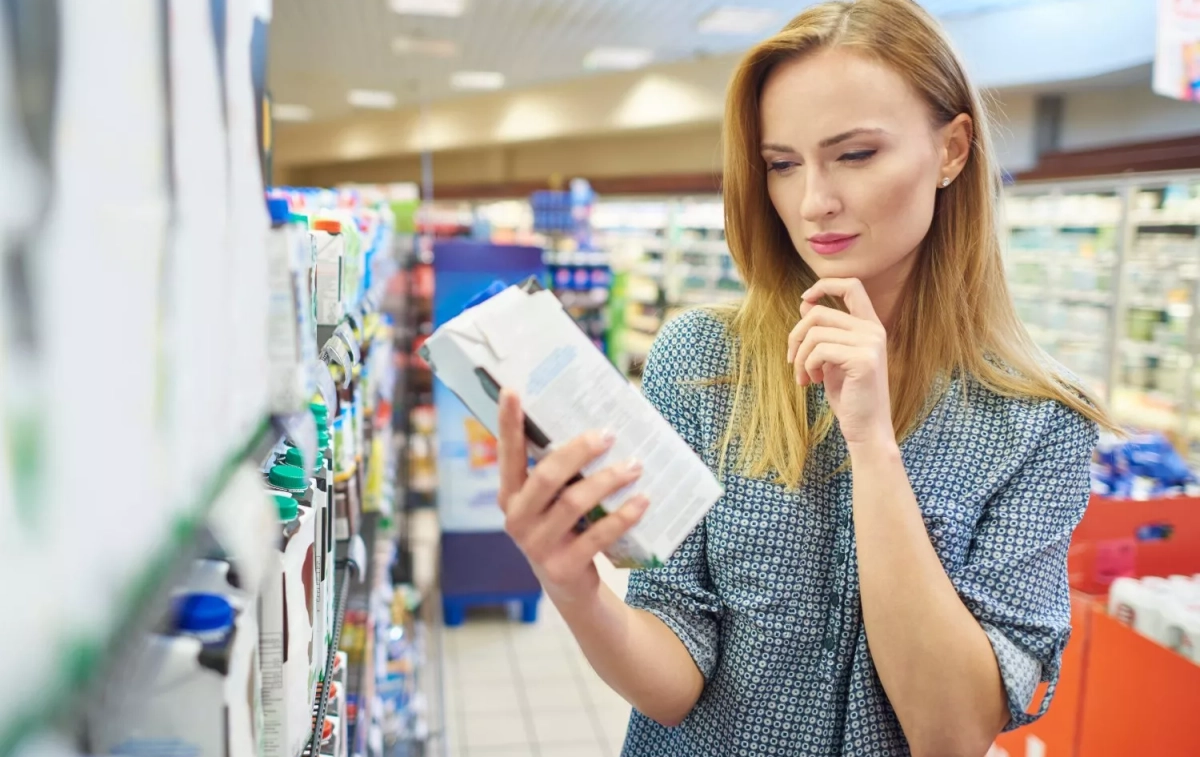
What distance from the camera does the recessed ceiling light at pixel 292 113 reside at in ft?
54.8

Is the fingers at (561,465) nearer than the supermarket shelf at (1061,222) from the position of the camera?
Yes

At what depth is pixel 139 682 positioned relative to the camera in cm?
46

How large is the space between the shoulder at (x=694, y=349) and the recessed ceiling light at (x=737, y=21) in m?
7.80

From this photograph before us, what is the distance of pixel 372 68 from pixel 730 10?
5908 millimetres

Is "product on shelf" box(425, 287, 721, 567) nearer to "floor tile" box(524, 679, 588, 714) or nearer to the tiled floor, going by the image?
the tiled floor

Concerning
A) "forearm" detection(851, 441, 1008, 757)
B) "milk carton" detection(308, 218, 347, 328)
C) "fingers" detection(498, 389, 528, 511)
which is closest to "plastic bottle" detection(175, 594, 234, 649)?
"fingers" detection(498, 389, 528, 511)

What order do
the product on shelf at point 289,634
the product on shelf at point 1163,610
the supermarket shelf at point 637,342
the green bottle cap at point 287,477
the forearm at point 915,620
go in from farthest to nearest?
the supermarket shelf at point 637,342 → the product on shelf at point 1163,610 → the forearm at point 915,620 → the green bottle cap at point 287,477 → the product on shelf at point 289,634

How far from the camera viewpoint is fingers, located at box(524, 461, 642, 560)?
0.69m

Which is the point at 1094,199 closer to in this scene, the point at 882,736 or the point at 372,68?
the point at 882,736

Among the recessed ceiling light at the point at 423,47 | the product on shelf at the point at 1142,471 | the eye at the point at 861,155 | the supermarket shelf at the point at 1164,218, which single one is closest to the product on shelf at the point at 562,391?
the eye at the point at 861,155

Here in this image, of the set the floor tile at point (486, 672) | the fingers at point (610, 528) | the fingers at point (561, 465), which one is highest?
A: the fingers at point (561, 465)

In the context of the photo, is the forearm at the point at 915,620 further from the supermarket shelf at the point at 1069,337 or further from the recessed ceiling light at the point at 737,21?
the recessed ceiling light at the point at 737,21

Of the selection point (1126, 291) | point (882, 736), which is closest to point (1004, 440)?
point (882, 736)

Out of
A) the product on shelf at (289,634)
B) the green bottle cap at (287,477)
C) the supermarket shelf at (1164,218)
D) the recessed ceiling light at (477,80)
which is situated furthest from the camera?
the recessed ceiling light at (477,80)
